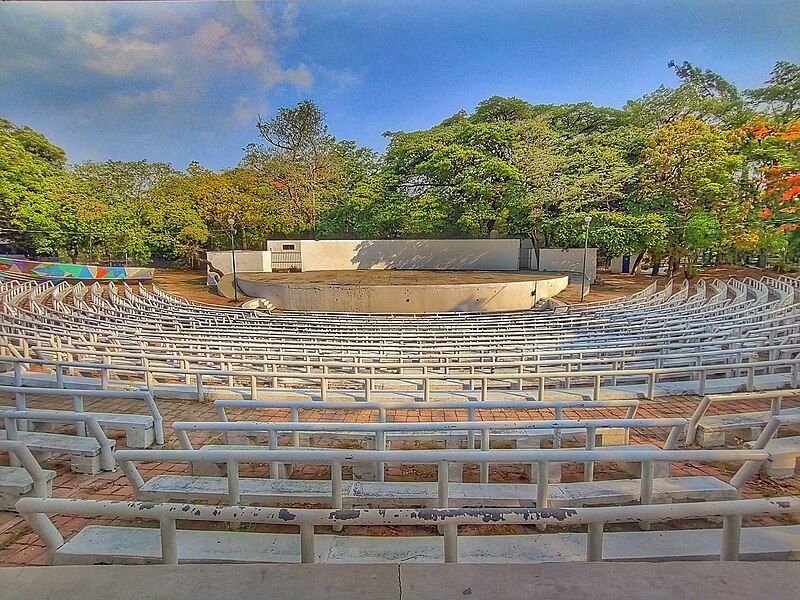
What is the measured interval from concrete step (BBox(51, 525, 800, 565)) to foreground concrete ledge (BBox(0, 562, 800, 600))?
0.14m

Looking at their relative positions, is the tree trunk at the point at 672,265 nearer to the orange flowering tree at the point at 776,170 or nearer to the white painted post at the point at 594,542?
the orange flowering tree at the point at 776,170

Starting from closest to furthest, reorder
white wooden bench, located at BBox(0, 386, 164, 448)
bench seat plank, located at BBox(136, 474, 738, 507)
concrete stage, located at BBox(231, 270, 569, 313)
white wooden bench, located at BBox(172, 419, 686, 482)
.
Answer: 1. bench seat plank, located at BBox(136, 474, 738, 507)
2. white wooden bench, located at BBox(172, 419, 686, 482)
3. white wooden bench, located at BBox(0, 386, 164, 448)
4. concrete stage, located at BBox(231, 270, 569, 313)

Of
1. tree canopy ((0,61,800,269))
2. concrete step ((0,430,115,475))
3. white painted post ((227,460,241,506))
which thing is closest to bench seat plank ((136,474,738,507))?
white painted post ((227,460,241,506))

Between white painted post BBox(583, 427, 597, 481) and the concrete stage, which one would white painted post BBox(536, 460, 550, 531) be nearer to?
white painted post BBox(583, 427, 597, 481)

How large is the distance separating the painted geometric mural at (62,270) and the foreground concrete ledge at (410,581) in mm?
18870

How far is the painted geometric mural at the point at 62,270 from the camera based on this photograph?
53.0ft

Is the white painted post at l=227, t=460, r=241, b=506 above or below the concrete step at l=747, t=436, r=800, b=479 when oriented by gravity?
above

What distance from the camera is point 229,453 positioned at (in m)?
1.68

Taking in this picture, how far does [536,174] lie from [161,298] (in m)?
14.5

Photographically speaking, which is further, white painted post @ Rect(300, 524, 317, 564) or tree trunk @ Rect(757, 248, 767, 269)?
tree trunk @ Rect(757, 248, 767, 269)

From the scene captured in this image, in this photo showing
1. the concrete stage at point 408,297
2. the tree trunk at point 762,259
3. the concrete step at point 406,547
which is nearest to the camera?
the concrete step at point 406,547

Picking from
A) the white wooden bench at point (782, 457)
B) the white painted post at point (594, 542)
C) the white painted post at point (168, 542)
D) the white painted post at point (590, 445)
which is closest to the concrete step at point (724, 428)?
the white wooden bench at point (782, 457)

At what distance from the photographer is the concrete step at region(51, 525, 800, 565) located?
1562 mm

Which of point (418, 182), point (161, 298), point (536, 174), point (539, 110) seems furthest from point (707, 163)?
point (161, 298)
